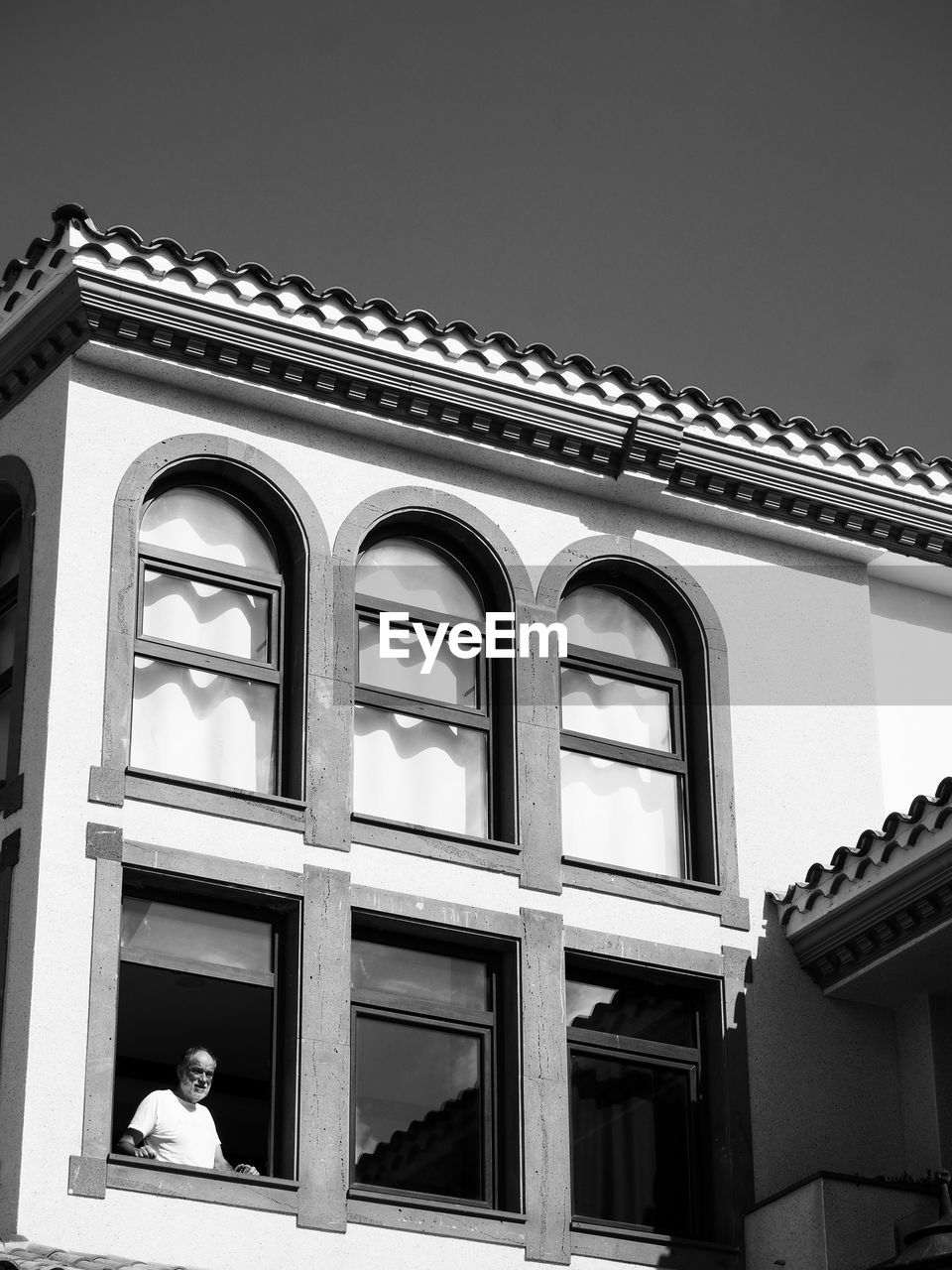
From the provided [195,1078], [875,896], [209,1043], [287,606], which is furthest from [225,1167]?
[875,896]

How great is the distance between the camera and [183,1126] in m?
18.2

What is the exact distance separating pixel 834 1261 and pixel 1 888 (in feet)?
23.5

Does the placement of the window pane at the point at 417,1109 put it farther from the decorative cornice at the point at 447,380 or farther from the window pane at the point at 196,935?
the decorative cornice at the point at 447,380

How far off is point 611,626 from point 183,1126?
6.57m

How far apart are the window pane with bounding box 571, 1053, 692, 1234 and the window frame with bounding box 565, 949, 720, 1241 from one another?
5cm

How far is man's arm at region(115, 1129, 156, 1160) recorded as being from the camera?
58.5ft

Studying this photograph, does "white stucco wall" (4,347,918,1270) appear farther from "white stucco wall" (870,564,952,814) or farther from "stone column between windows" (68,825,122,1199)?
"white stucco wall" (870,564,952,814)

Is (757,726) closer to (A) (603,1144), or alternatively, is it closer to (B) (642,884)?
(B) (642,884)

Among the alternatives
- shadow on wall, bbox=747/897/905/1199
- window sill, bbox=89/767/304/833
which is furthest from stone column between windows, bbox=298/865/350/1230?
shadow on wall, bbox=747/897/905/1199

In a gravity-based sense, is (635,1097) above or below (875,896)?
below

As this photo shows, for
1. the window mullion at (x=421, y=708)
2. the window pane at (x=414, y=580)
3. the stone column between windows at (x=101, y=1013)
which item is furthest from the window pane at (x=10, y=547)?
the stone column between windows at (x=101, y=1013)

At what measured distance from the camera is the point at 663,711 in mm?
22281

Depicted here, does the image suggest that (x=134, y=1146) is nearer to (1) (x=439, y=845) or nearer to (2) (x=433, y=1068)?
(2) (x=433, y=1068)

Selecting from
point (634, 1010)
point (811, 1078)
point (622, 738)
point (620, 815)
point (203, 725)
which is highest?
point (622, 738)
